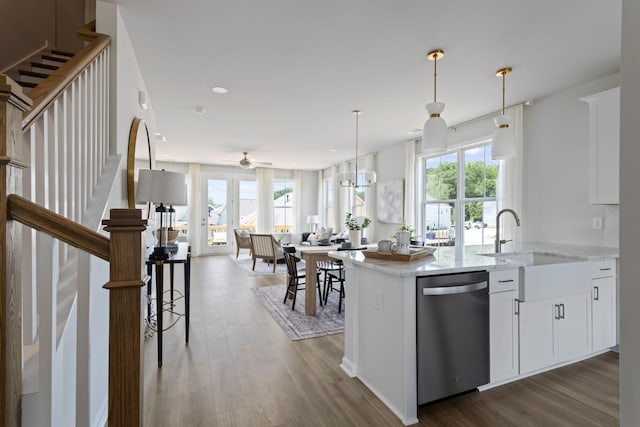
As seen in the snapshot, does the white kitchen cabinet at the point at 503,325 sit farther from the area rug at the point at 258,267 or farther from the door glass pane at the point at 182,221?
the door glass pane at the point at 182,221

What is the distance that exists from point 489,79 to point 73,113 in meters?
3.69

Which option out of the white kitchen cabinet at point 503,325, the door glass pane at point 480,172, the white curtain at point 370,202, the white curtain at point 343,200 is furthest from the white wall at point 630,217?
the white curtain at point 343,200

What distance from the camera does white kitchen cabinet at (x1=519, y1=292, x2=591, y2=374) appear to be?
7.74 feet

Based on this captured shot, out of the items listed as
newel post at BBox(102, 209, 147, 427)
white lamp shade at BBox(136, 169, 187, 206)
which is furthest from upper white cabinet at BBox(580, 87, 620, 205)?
white lamp shade at BBox(136, 169, 187, 206)

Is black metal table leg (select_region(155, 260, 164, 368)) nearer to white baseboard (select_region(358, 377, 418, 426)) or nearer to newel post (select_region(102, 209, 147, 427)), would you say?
white baseboard (select_region(358, 377, 418, 426))

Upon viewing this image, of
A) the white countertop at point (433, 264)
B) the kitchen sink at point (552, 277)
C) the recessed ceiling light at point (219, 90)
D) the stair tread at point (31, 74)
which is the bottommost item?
the kitchen sink at point (552, 277)

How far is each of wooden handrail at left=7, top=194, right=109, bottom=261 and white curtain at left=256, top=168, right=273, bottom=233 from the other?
338 inches

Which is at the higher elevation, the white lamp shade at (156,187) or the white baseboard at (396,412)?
the white lamp shade at (156,187)

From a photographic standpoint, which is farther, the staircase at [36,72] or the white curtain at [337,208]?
the white curtain at [337,208]

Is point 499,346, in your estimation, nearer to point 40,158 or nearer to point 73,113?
point 40,158

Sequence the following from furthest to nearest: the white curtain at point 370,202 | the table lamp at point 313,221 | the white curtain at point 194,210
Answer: the table lamp at point 313,221 < the white curtain at point 194,210 < the white curtain at point 370,202

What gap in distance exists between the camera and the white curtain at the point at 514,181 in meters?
4.02

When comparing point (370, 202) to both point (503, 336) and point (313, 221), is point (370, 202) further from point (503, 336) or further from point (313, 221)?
point (503, 336)

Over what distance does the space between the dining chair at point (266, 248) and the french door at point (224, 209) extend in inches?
105
